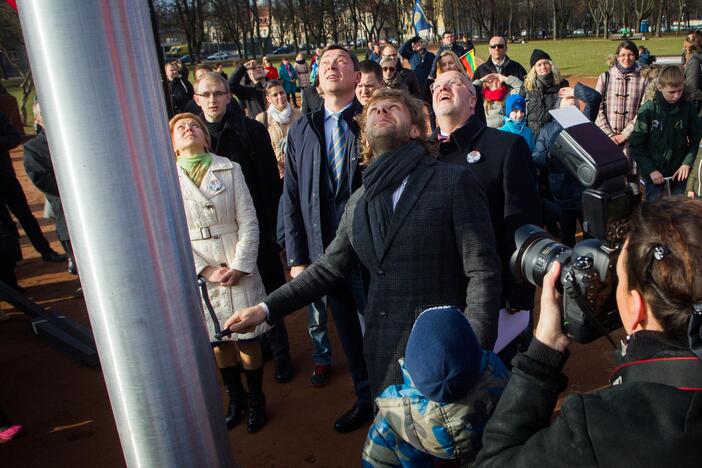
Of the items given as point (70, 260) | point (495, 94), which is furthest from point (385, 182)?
point (70, 260)

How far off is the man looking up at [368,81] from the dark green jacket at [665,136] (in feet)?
8.17

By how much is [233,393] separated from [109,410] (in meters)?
0.95

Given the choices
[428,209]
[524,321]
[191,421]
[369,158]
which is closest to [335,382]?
[524,321]

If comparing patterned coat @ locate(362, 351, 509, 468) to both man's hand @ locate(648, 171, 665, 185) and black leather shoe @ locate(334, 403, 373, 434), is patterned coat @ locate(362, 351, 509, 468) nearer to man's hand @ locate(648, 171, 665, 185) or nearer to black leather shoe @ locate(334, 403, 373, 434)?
black leather shoe @ locate(334, 403, 373, 434)

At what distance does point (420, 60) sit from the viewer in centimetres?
1095

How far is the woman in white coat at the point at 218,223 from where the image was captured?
3.17 metres

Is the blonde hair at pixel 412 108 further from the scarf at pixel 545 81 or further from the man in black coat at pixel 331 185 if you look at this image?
the scarf at pixel 545 81

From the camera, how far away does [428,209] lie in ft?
7.20

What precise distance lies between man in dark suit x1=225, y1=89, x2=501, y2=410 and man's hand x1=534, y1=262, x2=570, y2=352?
672 millimetres

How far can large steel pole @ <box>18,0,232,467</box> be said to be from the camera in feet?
3.82

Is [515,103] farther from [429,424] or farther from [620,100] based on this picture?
[429,424]

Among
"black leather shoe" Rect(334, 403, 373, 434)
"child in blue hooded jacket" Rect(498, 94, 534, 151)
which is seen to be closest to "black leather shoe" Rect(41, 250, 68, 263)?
"black leather shoe" Rect(334, 403, 373, 434)

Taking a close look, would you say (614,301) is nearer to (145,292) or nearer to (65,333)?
(145,292)

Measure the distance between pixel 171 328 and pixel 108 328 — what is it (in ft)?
0.44
